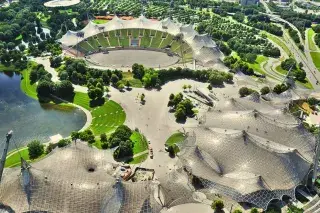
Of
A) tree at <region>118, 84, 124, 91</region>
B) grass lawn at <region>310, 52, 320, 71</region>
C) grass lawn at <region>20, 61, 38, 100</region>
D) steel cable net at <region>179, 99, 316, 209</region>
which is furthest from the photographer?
grass lawn at <region>310, 52, 320, 71</region>

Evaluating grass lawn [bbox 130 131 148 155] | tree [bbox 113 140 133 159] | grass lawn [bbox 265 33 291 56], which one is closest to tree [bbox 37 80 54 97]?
grass lawn [bbox 130 131 148 155]

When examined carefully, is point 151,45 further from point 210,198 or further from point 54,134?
point 210,198

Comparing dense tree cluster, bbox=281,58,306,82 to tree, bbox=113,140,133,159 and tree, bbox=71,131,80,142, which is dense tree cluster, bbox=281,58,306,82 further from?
tree, bbox=71,131,80,142

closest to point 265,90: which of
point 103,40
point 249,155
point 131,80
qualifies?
point 249,155

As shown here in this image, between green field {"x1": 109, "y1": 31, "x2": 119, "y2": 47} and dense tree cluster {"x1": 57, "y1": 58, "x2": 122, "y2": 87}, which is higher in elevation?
dense tree cluster {"x1": 57, "y1": 58, "x2": 122, "y2": 87}

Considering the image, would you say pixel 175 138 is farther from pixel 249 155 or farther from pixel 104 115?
pixel 104 115

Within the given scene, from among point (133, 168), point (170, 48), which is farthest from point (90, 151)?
point (170, 48)

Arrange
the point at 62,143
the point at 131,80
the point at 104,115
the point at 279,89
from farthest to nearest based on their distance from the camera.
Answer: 1. the point at 131,80
2. the point at 279,89
3. the point at 104,115
4. the point at 62,143
